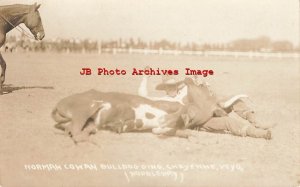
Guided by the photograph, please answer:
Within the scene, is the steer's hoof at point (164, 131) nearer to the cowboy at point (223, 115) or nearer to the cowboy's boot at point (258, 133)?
the cowboy at point (223, 115)

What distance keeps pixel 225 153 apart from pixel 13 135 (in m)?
2.10

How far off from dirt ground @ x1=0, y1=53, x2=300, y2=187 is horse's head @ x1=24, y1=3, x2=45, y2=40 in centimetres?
37

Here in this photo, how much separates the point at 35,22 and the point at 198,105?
1.90 m

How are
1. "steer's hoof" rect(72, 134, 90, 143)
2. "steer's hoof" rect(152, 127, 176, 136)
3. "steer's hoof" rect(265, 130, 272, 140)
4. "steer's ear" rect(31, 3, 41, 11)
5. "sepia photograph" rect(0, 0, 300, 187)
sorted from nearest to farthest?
"steer's hoof" rect(72, 134, 90, 143) → "sepia photograph" rect(0, 0, 300, 187) → "steer's hoof" rect(152, 127, 176, 136) → "steer's ear" rect(31, 3, 41, 11) → "steer's hoof" rect(265, 130, 272, 140)

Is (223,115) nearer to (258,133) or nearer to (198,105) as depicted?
(198,105)

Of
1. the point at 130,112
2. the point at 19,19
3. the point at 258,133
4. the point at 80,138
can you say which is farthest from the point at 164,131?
the point at 19,19

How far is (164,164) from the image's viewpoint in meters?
4.96

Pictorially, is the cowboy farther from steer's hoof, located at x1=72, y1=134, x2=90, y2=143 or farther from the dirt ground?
steer's hoof, located at x1=72, y1=134, x2=90, y2=143

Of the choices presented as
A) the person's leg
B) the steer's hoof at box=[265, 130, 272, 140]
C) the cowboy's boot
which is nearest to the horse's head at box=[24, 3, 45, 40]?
the person's leg

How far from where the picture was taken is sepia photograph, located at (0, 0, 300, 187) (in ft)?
15.8

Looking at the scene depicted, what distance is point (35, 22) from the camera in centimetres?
512

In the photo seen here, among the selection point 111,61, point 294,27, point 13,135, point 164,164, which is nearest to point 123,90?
point 111,61

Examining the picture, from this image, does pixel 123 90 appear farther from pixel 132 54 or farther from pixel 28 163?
pixel 28 163

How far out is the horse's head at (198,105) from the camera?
5.15 meters
